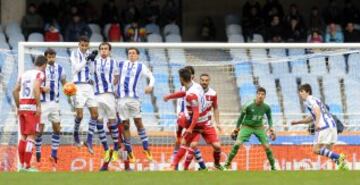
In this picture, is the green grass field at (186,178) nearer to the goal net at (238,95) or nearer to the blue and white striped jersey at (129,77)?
the blue and white striped jersey at (129,77)

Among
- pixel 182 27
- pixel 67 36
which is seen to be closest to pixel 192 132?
pixel 67 36

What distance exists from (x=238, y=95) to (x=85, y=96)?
3.87 meters

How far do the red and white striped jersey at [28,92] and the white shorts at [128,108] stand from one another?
200cm

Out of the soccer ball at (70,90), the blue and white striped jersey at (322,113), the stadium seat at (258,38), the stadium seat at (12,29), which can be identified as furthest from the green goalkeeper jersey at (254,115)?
the stadium seat at (12,29)

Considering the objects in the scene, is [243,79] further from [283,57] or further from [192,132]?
[192,132]

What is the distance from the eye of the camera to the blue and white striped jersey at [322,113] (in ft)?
64.7

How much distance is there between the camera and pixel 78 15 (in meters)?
27.8

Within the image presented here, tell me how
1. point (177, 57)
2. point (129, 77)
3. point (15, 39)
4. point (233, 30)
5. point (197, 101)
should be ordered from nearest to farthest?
1. point (197, 101)
2. point (129, 77)
3. point (177, 57)
4. point (15, 39)
5. point (233, 30)

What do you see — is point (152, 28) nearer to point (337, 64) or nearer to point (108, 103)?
point (337, 64)

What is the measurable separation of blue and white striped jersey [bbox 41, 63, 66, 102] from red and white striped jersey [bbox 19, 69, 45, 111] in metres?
1.73

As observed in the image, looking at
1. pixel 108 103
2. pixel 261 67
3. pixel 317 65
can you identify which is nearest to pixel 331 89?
pixel 317 65

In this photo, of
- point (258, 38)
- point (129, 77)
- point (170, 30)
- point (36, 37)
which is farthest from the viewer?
point (170, 30)

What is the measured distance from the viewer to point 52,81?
64.7 ft

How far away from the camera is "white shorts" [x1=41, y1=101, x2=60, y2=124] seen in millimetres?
19688
